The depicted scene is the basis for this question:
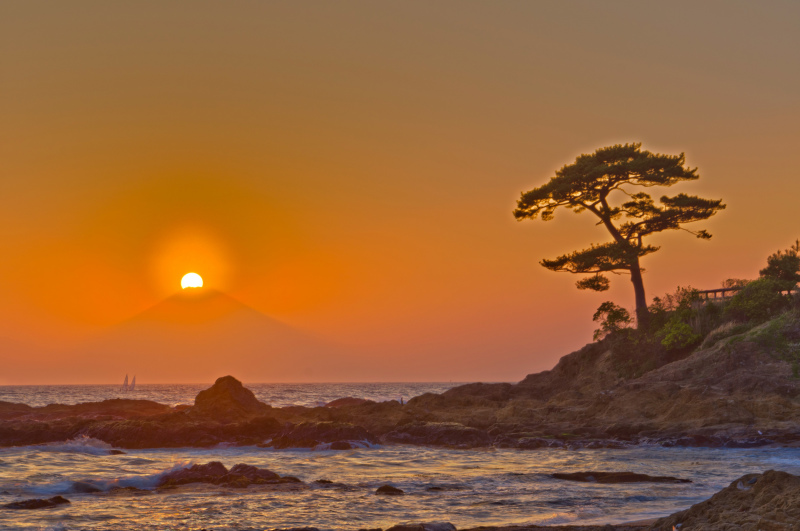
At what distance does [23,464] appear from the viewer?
65.8 feet

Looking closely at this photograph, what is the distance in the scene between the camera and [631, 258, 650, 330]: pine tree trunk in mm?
39750

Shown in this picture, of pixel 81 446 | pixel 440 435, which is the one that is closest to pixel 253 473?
pixel 81 446

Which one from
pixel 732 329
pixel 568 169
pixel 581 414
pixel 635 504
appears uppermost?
pixel 568 169

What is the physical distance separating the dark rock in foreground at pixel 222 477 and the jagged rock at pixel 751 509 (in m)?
10.7

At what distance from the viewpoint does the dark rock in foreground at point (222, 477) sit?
54.7 ft

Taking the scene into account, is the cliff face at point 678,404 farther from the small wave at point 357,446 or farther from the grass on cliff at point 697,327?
the small wave at point 357,446

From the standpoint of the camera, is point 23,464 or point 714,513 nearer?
point 714,513

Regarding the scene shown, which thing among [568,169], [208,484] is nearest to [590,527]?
[208,484]

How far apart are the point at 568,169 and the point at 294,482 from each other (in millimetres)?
30615

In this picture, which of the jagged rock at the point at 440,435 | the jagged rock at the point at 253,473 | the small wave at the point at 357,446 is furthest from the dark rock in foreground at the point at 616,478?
the small wave at the point at 357,446

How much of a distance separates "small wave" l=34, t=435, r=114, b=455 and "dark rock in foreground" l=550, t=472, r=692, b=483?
17115 millimetres

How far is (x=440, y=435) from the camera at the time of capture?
92.0ft

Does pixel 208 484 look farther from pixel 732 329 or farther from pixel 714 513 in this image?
pixel 732 329

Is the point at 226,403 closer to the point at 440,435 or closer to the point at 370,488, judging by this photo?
the point at 440,435
